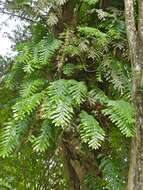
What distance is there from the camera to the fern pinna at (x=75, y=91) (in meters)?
1.69

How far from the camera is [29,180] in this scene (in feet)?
10.4

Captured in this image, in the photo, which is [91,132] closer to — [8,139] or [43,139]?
[43,139]

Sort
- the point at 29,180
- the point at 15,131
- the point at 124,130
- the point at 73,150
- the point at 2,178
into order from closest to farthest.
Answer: the point at 124,130
the point at 15,131
the point at 73,150
the point at 2,178
the point at 29,180

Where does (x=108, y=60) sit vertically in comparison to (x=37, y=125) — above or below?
above

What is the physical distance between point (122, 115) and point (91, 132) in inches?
5.6

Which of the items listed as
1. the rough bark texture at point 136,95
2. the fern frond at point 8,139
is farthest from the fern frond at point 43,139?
the rough bark texture at point 136,95

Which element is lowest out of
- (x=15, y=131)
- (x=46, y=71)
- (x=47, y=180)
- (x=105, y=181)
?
(x=47, y=180)

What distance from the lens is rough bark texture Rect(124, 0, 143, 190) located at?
5.49 ft

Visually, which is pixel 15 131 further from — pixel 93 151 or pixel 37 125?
pixel 93 151

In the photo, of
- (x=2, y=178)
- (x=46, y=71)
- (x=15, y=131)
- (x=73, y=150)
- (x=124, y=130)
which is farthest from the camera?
(x=2, y=178)

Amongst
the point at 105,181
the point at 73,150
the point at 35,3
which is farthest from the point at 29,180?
the point at 35,3

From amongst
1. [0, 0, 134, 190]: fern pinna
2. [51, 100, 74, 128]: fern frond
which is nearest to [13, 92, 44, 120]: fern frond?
[0, 0, 134, 190]: fern pinna

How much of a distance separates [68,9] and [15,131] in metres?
0.74

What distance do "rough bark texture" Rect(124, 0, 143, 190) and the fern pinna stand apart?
0.04 metres
